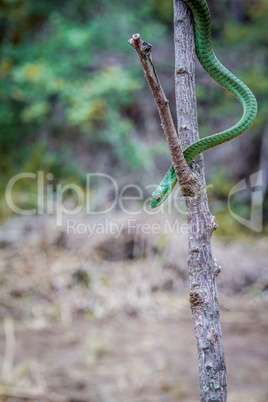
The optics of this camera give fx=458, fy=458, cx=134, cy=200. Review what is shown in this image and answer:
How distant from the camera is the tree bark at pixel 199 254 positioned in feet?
4.11

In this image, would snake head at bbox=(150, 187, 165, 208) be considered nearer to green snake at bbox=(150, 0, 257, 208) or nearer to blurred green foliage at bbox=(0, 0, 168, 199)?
green snake at bbox=(150, 0, 257, 208)

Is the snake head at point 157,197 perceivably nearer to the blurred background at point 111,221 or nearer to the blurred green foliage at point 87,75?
the blurred background at point 111,221

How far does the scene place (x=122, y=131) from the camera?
23.7ft

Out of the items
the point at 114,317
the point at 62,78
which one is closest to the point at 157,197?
the point at 114,317

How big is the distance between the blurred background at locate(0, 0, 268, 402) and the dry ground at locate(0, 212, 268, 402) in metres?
0.02

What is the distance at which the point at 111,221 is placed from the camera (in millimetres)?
5730

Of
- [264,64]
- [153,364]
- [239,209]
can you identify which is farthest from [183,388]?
[264,64]

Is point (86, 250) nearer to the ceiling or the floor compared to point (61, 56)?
nearer to the floor

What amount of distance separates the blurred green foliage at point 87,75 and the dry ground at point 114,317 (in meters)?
1.91

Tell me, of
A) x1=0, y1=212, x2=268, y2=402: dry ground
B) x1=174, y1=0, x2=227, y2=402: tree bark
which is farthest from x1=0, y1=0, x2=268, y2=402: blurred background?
x1=174, y1=0, x2=227, y2=402: tree bark

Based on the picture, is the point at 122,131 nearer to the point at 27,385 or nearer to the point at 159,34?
the point at 159,34

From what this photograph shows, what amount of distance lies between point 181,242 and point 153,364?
2079mm

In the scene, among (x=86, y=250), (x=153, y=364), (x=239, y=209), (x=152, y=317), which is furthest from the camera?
(x=239, y=209)

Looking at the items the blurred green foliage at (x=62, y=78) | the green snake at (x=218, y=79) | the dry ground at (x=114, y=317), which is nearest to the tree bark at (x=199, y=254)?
the green snake at (x=218, y=79)
